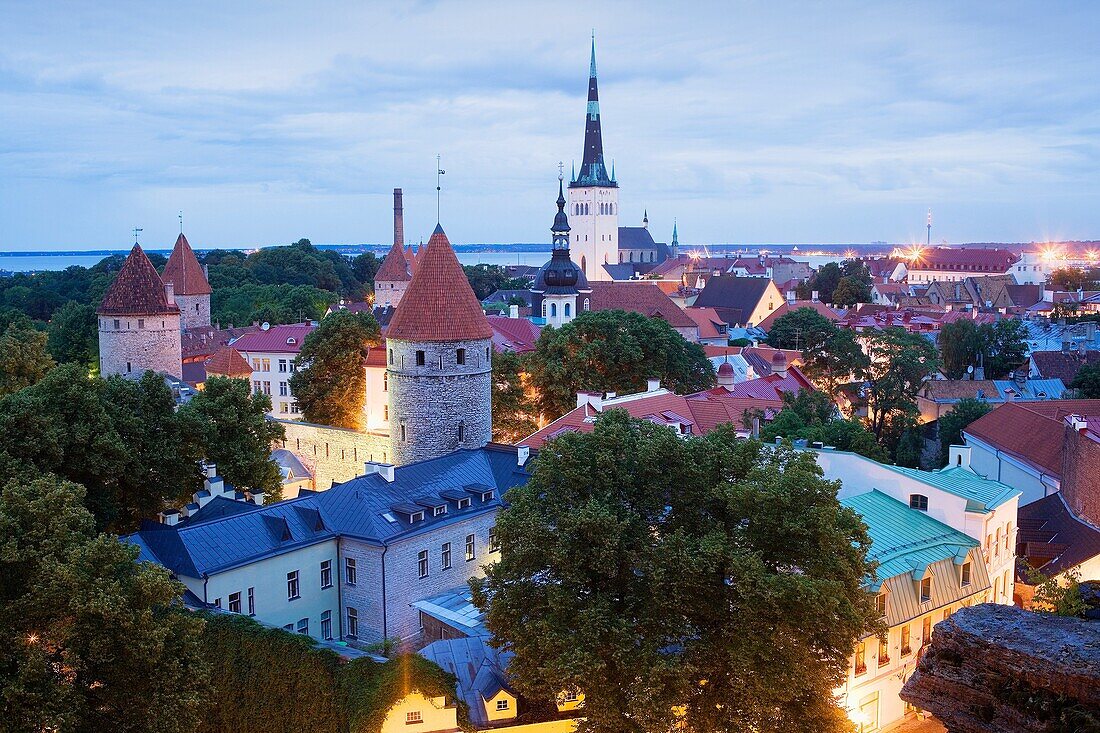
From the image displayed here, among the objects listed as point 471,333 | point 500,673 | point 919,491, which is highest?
point 471,333

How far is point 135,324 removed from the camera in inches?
2042

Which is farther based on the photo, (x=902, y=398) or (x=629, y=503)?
(x=902, y=398)

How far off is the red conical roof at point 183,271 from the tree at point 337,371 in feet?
100

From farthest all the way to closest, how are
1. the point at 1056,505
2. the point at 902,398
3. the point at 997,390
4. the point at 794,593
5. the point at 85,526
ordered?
the point at 997,390 < the point at 902,398 < the point at 1056,505 < the point at 85,526 < the point at 794,593

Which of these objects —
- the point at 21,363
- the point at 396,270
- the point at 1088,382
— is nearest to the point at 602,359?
the point at 1088,382

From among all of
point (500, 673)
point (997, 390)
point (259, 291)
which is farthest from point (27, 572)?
point (259, 291)

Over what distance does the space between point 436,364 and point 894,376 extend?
906 inches

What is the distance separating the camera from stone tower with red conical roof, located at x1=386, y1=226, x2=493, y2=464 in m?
33.6

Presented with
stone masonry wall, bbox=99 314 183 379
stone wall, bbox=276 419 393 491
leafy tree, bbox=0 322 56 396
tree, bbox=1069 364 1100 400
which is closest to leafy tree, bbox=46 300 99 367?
leafy tree, bbox=0 322 56 396

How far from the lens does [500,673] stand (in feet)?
67.2

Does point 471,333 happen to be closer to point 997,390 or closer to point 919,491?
point 919,491

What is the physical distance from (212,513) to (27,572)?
9071 mm

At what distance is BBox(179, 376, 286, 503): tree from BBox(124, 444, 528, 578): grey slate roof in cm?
391

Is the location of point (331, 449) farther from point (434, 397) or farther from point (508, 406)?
point (434, 397)
